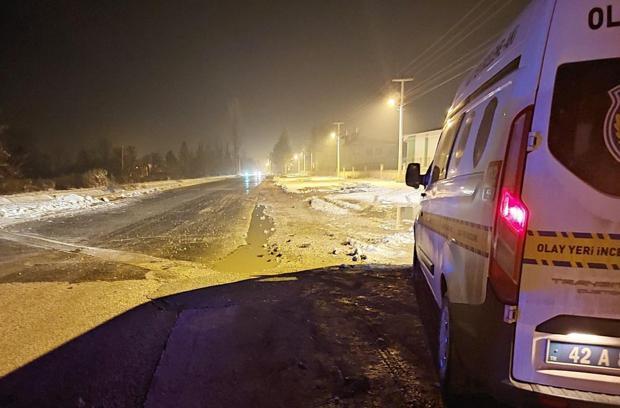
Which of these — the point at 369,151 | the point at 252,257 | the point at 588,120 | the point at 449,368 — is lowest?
the point at 252,257

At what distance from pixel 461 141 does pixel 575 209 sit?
1.55 meters

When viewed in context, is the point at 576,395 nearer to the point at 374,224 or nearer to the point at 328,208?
the point at 374,224

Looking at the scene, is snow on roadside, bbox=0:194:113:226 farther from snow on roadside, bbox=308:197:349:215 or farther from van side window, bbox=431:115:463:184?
A: van side window, bbox=431:115:463:184

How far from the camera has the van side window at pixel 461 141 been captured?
320 cm

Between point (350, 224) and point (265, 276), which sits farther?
point (350, 224)

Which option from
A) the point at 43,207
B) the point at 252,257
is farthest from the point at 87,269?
the point at 43,207

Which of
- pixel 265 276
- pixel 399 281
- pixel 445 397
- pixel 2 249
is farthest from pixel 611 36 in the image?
pixel 2 249

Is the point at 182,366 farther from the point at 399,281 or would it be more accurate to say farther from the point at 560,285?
the point at 399,281

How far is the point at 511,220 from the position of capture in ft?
6.72

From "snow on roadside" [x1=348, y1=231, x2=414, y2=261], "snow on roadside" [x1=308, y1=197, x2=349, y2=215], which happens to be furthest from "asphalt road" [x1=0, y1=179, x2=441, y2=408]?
"snow on roadside" [x1=308, y1=197, x2=349, y2=215]

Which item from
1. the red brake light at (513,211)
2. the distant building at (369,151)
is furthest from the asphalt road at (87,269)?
the distant building at (369,151)

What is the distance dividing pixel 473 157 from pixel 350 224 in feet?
32.1

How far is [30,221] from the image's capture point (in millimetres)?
14102

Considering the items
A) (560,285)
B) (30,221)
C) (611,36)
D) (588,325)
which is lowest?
(30,221)
